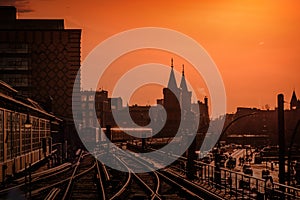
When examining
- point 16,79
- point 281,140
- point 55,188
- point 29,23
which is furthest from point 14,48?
point 281,140

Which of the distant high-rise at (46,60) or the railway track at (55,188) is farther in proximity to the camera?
the distant high-rise at (46,60)

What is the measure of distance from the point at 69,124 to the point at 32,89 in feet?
51.6

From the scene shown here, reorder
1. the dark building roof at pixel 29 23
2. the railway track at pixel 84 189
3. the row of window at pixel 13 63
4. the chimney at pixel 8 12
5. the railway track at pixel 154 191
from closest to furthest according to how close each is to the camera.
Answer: the railway track at pixel 154 191, the railway track at pixel 84 189, the row of window at pixel 13 63, the dark building roof at pixel 29 23, the chimney at pixel 8 12

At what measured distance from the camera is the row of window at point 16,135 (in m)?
36.5

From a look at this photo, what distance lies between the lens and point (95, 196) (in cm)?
2933

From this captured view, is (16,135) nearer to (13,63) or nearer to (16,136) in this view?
(16,136)

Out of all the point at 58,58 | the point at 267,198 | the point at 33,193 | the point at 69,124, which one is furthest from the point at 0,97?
the point at 58,58

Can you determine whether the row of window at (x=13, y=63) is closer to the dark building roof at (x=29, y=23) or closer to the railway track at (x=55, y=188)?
the dark building roof at (x=29, y=23)

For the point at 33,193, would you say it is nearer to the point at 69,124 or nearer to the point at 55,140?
the point at 55,140

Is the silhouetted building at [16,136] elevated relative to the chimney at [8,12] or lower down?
lower down

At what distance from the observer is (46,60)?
427 feet

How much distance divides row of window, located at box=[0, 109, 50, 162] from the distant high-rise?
2554 inches

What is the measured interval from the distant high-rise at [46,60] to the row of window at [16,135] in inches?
2554

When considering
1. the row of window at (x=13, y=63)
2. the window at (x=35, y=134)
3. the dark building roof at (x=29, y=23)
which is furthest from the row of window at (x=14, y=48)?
the window at (x=35, y=134)
